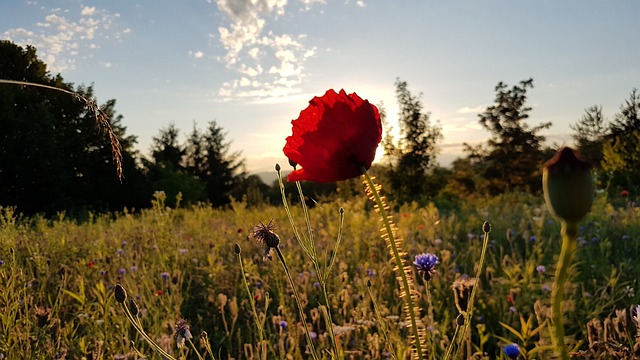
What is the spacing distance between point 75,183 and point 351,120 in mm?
21741

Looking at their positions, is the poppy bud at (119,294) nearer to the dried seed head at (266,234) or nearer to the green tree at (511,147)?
the dried seed head at (266,234)

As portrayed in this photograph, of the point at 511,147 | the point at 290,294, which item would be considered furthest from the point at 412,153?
the point at 290,294

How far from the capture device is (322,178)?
99 centimetres

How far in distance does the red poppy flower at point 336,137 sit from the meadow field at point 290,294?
Answer: 618 mm

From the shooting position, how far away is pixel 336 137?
96 cm

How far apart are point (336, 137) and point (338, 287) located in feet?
8.33

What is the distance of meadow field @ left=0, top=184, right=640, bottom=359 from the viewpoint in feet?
7.67

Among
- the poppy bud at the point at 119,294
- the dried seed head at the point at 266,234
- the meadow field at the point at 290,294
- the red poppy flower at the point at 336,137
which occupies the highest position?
the red poppy flower at the point at 336,137

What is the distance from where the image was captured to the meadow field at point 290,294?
234cm

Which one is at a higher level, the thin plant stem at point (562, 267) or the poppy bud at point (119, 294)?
the thin plant stem at point (562, 267)

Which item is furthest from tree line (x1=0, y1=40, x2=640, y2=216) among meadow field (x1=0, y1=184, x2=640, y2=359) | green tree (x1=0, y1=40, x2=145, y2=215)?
meadow field (x1=0, y1=184, x2=640, y2=359)

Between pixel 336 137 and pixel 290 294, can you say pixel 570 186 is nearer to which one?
pixel 336 137

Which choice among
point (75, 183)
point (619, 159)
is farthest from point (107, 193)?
point (619, 159)

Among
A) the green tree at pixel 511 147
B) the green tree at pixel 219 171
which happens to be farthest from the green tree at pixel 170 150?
the green tree at pixel 511 147
